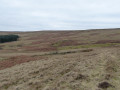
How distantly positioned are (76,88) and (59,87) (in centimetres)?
108

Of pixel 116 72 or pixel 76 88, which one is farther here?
pixel 116 72

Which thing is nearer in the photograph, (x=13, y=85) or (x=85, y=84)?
(x=85, y=84)

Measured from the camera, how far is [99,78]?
9477 mm

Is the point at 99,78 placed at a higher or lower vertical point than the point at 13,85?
higher

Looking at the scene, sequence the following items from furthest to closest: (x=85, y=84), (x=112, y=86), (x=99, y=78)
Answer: (x=99, y=78), (x=85, y=84), (x=112, y=86)

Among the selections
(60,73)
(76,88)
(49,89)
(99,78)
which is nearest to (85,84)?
(76,88)

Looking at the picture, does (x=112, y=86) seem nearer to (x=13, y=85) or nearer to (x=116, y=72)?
(x=116, y=72)

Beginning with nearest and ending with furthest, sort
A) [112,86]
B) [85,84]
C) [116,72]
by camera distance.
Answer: [112,86]
[85,84]
[116,72]

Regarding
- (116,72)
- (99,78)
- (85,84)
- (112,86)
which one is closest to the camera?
(112,86)

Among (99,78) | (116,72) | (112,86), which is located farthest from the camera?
(116,72)

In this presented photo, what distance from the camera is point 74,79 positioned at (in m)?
9.56

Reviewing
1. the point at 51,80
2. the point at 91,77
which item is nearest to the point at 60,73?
the point at 51,80

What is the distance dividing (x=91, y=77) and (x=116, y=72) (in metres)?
2.40

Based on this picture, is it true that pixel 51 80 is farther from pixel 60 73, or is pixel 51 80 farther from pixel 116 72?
pixel 116 72
